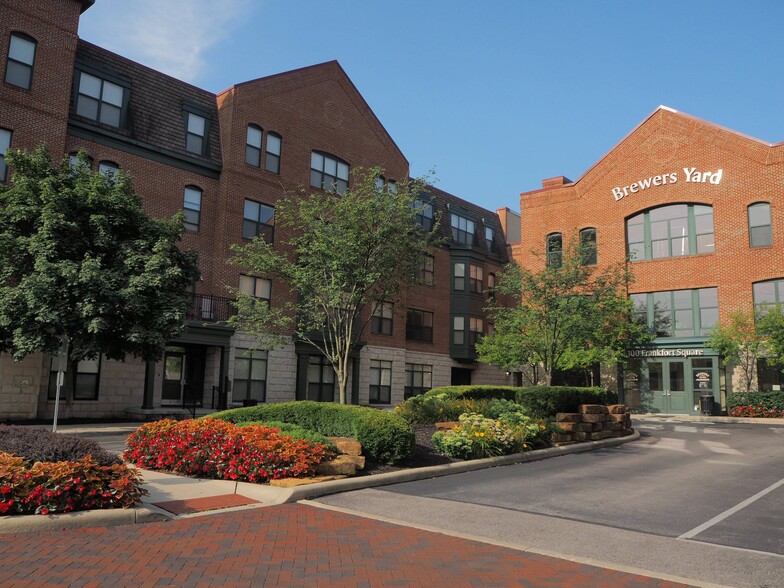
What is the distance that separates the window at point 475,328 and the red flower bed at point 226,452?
2856 centimetres

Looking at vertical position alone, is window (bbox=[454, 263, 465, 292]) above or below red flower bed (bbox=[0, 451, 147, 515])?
above

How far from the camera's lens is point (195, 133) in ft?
89.6

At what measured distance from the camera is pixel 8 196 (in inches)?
723

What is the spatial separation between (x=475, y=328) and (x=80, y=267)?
25.9 metres

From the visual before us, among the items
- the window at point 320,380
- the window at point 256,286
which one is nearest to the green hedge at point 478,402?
the window at point 256,286

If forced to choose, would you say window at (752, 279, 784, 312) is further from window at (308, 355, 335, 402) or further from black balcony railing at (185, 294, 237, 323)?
black balcony railing at (185, 294, 237, 323)

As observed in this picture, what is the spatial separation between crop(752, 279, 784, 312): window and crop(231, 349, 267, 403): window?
22871 millimetres

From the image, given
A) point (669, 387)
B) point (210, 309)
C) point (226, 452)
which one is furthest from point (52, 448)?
point (669, 387)

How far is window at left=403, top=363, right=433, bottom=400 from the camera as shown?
36062mm

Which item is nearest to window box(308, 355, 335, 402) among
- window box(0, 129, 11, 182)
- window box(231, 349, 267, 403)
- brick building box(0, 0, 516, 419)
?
brick building box(0, 0, 516, 419)

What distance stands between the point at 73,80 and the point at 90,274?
10460mm

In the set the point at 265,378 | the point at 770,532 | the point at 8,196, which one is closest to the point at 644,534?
the point at 770,532

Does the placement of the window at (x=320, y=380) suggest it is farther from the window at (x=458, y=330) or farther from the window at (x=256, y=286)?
the window at (x=458, y=330)

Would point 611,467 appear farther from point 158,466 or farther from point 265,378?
point 265,378
